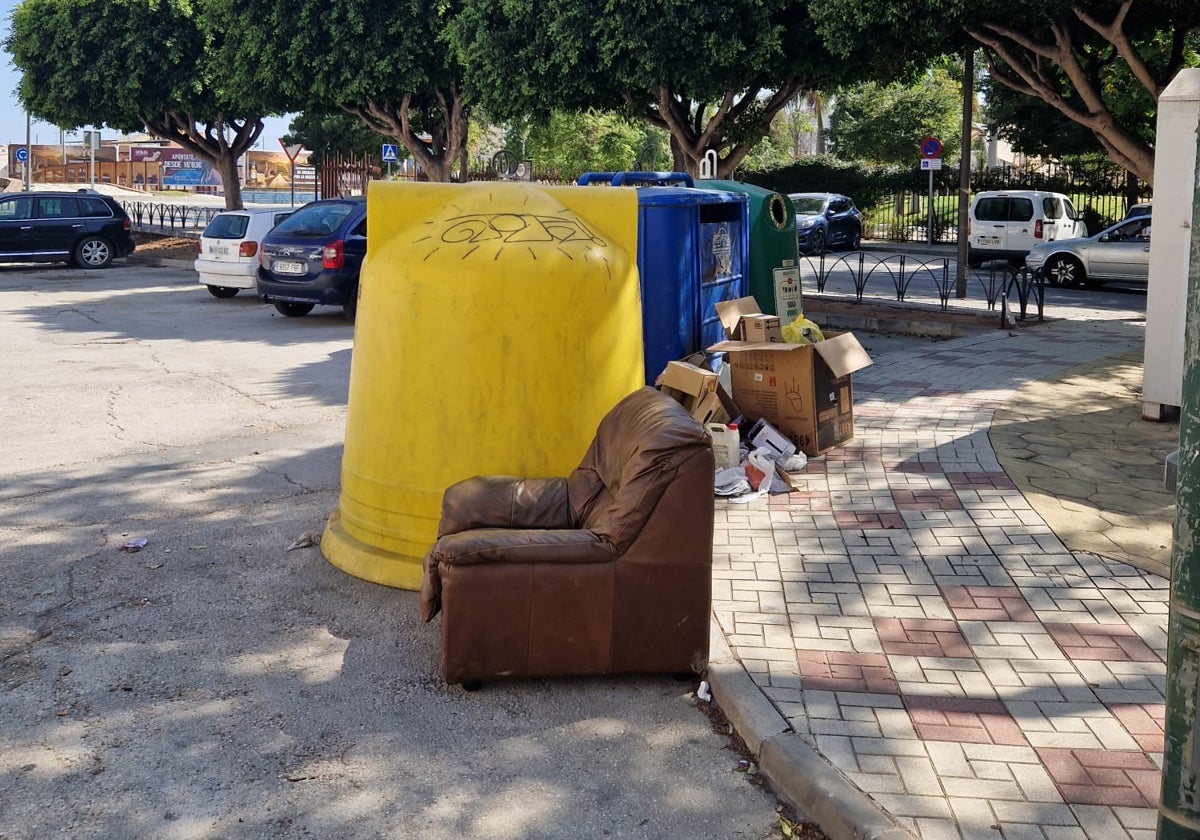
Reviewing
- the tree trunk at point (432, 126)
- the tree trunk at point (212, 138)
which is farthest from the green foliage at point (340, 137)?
the tree trunk at point (432, 126)

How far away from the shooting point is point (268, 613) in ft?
17.8

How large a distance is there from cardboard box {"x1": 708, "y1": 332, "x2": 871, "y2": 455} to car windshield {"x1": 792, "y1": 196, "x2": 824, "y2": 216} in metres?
22.7

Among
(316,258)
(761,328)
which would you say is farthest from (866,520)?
(316,258)

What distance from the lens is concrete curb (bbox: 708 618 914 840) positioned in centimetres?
352

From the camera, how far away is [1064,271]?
70.8 feet

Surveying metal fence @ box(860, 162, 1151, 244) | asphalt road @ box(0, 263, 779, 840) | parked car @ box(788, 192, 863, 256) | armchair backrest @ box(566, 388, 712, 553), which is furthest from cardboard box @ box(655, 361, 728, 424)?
metal fence @ box(860, 162, 1151, 244)

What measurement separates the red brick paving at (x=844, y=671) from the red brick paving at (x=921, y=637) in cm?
15

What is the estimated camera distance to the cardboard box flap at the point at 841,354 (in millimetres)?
8070

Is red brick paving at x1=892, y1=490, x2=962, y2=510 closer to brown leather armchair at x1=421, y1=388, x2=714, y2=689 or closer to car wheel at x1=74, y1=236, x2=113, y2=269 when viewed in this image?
brown leather armchair at x1=421, y1=388, x2=714, y2=689

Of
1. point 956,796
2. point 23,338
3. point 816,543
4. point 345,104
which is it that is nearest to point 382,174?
point 345,104

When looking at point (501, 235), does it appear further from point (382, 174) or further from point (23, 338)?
point (382, 174)

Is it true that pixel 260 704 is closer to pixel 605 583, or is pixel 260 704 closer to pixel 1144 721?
pixel 605 583

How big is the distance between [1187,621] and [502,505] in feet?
10.1

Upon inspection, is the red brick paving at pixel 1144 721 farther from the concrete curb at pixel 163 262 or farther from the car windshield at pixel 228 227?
the concrete curb at pixel 163 262
